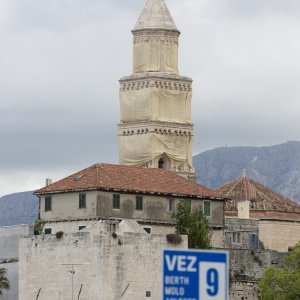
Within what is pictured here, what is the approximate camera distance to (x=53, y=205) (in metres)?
94.6

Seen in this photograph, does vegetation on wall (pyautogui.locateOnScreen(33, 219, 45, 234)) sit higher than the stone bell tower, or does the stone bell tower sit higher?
the stone bell tower

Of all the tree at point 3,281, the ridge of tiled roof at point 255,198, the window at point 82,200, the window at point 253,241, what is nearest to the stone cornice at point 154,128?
the ridge of tiled roof at point 255,198

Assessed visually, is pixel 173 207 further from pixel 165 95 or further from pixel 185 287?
pixel 185 287

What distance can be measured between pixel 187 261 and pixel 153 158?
131758 mm

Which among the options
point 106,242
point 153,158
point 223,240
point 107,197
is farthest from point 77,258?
point 153,158

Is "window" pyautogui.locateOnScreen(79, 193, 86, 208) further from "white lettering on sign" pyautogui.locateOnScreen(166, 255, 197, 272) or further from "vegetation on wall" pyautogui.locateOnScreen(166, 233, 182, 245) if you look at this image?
"white lettering on sign" pyautogui.locateOnScreen(166, 255, 197, 272)

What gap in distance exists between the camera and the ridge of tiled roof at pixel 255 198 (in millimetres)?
109438

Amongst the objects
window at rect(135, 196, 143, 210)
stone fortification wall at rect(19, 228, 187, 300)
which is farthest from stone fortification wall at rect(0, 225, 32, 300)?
stone fortification wall at rect(19, 228, 187, 300)

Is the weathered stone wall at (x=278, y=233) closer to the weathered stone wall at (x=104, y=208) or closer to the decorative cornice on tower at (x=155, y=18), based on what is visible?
the weathered stone wall at (x=104, y=208)

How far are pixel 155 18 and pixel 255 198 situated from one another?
1631 inches

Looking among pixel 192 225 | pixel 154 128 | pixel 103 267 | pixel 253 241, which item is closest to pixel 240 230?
pixel 253 241

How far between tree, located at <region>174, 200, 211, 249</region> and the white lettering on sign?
7507cm

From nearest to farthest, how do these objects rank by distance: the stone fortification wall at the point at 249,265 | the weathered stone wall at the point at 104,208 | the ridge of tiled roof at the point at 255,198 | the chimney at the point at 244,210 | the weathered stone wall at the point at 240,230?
1. the weathered stone wall at the point at 104,208
2. the stone fortification wall at the point at 249,265
3. the weathered stone wall at the point at 240,230
4. the chimney at the point at 244,210
5. the ridge of tiled roof at the point at 255,198

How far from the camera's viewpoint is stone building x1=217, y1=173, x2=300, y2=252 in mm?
105688
